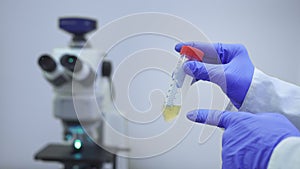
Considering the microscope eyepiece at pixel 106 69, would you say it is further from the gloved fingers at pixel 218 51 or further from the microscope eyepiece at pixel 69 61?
the gloved fingers at pixel 218 51

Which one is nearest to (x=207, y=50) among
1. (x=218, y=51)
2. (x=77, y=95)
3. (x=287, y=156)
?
(x=218, y=51)

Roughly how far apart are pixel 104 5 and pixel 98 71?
69 centimetres

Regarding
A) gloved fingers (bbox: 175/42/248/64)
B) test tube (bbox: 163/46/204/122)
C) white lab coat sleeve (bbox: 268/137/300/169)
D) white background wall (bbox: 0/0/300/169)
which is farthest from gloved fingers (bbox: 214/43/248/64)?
white background wall (bbox: 0/0/300/169)

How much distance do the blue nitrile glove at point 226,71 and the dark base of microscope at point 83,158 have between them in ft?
2.50

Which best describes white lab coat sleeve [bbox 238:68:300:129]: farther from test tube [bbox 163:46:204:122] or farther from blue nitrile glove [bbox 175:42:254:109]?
test tube [bbox 163:46:204:122]

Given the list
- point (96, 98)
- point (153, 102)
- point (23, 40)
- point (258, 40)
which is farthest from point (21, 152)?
point (258, 40)

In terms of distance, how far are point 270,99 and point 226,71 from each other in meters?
0.14

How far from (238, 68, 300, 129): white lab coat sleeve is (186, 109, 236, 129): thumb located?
0.36ft

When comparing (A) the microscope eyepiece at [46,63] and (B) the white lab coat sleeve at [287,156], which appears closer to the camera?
(B) the white lab coat sleeve at [287,156]

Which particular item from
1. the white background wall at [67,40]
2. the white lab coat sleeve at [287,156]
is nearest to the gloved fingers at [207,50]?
the white lab coat sleeve at [287,156]

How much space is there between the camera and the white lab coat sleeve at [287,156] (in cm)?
62

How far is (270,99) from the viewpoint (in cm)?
85

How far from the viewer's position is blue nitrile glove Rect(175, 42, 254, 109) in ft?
2.62

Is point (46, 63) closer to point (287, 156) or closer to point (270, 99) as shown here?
point (270, 99)
